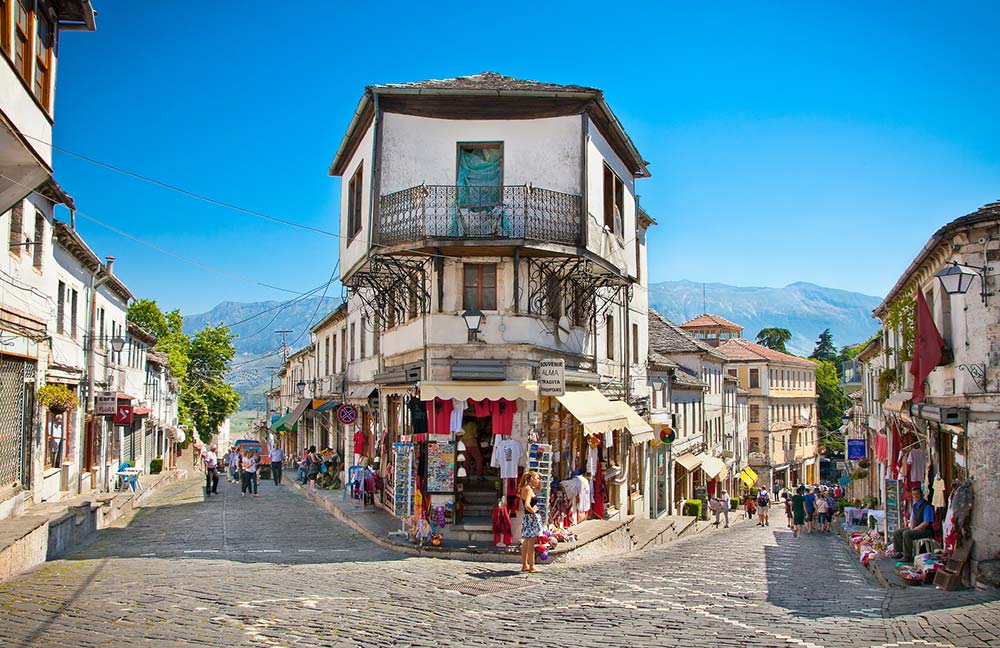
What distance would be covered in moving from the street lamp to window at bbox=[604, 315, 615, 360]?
8.20m

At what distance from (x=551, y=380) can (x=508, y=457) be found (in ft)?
6.12

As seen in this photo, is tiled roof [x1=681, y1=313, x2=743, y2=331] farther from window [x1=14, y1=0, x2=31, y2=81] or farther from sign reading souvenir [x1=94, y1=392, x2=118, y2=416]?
window [x1=14, y1=0, x2=31, y2=81]

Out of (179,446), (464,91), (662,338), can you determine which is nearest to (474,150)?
(464,91)

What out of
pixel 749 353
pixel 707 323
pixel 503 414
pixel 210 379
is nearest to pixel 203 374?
pixel 210 379

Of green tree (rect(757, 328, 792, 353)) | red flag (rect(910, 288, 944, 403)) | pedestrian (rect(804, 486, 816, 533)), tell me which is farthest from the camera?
green tree (rect(757, 328, 792, 353))

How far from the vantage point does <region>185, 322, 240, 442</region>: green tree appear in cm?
6288

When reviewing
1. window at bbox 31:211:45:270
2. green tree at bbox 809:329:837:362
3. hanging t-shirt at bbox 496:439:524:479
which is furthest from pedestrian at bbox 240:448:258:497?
green tree at bbox 809:329:837:362

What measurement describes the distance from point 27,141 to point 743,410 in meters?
61.0

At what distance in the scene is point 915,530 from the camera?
14977 mm

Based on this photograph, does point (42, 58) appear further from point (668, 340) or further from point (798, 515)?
point (668, 340)

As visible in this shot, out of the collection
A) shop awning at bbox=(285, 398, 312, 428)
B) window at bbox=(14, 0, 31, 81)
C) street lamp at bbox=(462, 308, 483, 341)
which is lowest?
shop awning at bbox=(285, 398, 312, 428)

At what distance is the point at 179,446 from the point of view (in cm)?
5850

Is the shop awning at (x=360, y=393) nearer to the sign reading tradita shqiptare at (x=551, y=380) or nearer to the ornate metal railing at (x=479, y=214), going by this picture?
the ornate metal railing at (x=479, y=214)

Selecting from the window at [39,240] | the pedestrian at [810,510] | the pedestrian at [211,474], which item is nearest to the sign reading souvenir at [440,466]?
the window at [39,240]
